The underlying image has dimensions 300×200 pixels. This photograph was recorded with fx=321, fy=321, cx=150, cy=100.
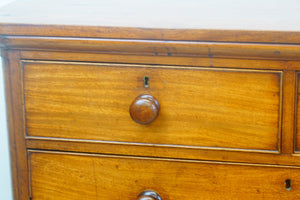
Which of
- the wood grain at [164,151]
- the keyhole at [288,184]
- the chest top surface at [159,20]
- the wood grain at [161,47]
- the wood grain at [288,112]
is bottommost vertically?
the keyhole at [288,184]

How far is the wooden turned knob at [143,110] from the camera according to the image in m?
0.53

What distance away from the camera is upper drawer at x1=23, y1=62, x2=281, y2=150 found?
0.55 m

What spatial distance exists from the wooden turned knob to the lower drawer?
0.09 metres

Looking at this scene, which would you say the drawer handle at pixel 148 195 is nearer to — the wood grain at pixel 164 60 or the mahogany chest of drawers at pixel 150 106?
the mahogany chest of drawers at pixel 150 106

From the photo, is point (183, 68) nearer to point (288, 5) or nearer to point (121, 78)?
point (121, 78)

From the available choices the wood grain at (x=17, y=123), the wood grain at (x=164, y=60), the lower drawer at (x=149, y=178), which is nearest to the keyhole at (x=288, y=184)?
the lower drawer at (x=149, y=178)

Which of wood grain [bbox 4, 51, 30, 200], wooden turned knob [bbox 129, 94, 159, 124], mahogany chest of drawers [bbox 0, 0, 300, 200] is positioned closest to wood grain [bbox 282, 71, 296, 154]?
mahogany chest of drawers [bbox 0, 0, 300, 200]

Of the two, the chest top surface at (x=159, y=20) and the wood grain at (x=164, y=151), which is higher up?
the chest top surface at (x=159, y=20)

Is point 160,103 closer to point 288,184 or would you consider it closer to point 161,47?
point 161,47

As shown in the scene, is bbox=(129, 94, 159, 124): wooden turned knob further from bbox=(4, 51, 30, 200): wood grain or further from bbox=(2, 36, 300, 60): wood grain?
bbox=(4, 51, 30, 200): wood grain

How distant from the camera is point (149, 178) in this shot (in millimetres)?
596

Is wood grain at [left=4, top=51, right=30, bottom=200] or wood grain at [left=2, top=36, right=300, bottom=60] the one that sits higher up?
wood grain at [left=2, top=36, right=300, bottom=60]

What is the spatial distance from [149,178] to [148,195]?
3cm

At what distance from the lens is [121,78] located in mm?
565
